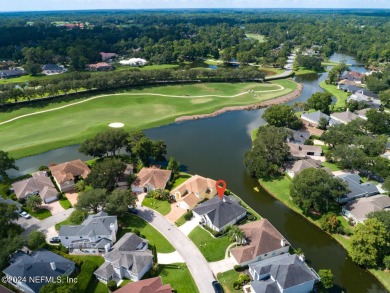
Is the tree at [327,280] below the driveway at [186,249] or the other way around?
the other way around

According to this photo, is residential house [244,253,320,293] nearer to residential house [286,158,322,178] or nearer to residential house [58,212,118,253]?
residential house [58,212,118,253]

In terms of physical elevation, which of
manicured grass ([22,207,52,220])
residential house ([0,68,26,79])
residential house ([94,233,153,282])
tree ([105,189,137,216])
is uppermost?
tree ([105,189,137,216])

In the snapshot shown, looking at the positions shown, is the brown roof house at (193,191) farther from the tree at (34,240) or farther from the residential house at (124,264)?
the tree at (34,240)

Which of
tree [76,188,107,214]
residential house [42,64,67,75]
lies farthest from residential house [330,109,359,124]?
residential house [42,64,67,75]

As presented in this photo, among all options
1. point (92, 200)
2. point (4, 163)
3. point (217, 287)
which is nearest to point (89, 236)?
point (92, 200)

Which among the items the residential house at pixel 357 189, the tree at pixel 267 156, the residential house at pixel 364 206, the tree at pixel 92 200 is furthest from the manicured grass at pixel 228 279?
the residential house at pixel 357 189

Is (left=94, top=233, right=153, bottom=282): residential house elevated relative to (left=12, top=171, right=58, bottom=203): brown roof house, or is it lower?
elevated

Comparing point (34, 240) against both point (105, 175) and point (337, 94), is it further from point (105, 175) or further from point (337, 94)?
point (337, 94)

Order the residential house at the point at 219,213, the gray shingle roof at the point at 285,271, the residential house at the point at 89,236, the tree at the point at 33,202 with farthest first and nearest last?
1. the tree at the point at 33,202
2. the residential house at the point at 219,213
3. the residential house at the point at 89,236
4. the gray shingle roof at the point at 285,271

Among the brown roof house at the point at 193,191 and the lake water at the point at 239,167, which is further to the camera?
the brown roof house at the point at 193,191
